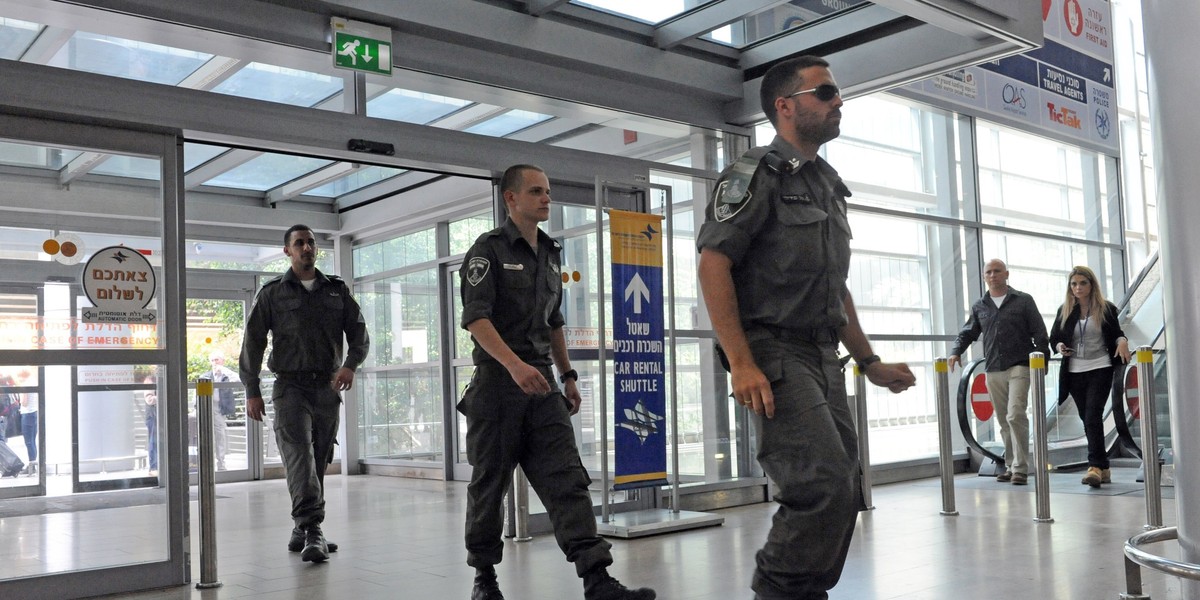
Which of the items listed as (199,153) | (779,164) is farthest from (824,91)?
(199,153)

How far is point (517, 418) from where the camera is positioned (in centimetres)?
379

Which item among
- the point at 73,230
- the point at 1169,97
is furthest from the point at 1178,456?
the point at 73,230

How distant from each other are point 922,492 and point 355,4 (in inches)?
216

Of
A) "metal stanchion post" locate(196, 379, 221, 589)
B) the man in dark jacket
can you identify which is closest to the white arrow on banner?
"metal stanchion post" locate(196, 379, 221, 589)

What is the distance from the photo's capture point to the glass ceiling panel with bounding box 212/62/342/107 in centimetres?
523

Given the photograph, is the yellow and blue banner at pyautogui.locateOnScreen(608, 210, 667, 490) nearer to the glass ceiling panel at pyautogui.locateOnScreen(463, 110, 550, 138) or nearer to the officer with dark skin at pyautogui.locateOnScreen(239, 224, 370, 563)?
the glass ceiling panel at pyautogui.locateOnScreen(463, 110, 550, 138)

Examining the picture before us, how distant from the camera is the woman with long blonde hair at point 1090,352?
7688mm

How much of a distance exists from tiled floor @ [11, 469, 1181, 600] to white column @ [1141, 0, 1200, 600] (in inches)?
71.3

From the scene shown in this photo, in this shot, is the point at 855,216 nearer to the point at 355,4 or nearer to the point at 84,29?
the point at 355,4

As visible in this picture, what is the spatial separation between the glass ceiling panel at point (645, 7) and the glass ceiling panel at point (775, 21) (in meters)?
0.30

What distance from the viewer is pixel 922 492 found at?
787 cm

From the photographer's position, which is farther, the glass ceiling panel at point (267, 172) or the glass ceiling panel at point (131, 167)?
the glass ceiling panel at point (267, 172)

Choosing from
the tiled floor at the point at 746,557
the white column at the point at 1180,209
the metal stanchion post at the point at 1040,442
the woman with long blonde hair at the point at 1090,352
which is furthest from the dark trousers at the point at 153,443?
the woman with long blonde hair at the point at 1090,352

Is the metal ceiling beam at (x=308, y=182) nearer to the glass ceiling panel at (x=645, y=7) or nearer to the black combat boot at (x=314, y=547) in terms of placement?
the glass ceiling panel at (x=645, y=7)
